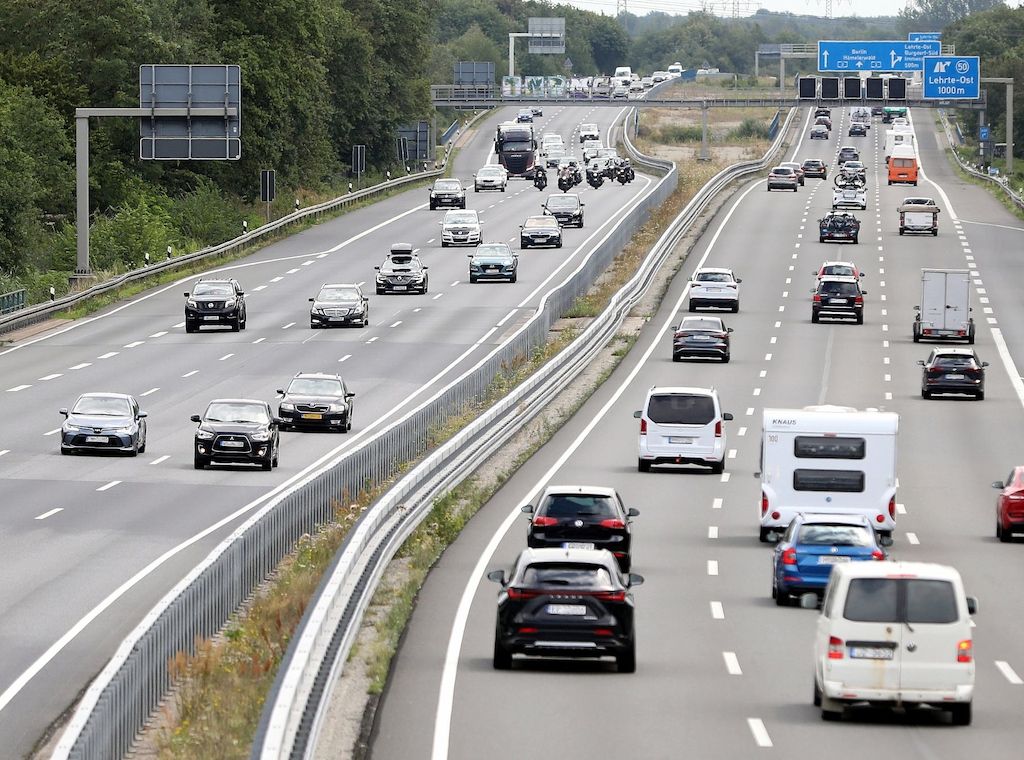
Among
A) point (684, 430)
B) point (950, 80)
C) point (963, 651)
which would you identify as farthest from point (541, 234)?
point (963, 651)

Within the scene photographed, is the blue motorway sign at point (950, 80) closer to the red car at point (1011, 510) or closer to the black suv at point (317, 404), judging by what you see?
the black suv at point (317, 404)

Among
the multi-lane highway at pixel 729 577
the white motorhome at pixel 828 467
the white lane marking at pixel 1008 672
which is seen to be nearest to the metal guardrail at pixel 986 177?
the multi-lane highway at pixel 729 577

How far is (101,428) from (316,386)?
5763mm

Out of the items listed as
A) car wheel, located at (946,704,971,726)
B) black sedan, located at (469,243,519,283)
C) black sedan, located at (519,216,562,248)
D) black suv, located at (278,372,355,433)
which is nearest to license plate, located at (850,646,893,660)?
car wheel, located at (946,704,971,726)

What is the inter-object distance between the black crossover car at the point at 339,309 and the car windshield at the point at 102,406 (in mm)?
22042

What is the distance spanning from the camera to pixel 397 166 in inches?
5404

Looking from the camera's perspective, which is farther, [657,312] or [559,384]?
[657,312]

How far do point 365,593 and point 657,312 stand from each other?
1854 inches

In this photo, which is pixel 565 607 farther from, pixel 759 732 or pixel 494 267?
pixel 494 267

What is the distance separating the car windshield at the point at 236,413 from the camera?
129 feet

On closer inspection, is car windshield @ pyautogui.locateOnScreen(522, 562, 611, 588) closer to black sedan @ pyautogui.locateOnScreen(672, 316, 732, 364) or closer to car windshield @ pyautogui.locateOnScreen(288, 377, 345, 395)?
car windshield @ pyautogui.locateOnScreen(288, 377, 345, 395)

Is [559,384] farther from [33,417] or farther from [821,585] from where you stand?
[821,585]

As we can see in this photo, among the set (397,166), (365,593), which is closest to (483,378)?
(365,593)

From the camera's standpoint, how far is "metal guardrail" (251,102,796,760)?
1530 cm
